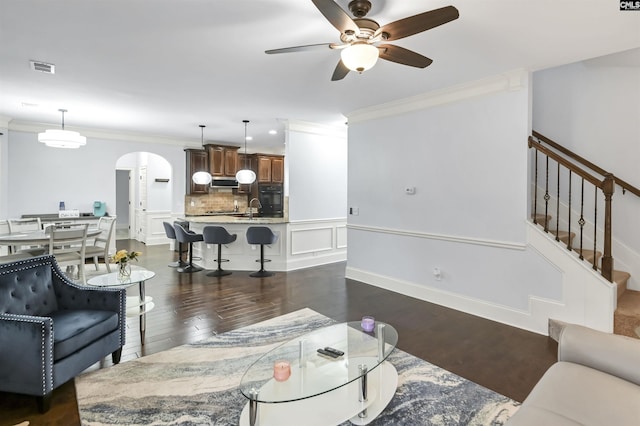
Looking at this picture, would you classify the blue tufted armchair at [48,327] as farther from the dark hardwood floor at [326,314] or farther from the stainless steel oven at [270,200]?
the stainless steel oven at [270,200]

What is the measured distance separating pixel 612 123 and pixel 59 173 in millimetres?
8987

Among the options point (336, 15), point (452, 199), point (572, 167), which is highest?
point (336, 15)

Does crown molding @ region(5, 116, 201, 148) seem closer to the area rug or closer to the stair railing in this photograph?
the area rug

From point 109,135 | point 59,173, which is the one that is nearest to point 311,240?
point 109,135

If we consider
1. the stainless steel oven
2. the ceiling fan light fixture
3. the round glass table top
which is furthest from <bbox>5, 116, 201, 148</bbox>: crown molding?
the round glass table top

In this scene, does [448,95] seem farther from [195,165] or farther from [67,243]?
[195,165]

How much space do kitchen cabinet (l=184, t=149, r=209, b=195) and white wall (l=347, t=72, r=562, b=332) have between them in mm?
4287

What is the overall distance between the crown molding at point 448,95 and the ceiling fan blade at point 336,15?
2.29 meters

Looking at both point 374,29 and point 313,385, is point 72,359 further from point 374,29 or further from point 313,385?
point 374,29

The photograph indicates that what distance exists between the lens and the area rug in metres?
2.06

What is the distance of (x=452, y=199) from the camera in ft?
13.4

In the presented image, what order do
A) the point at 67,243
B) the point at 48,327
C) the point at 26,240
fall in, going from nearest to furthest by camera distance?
the point at 48,327 < the point at 26,240 < the point at 67,243

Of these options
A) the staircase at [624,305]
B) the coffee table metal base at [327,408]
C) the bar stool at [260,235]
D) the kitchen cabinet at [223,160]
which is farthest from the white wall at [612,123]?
the kitchen cabinet at [223,160]

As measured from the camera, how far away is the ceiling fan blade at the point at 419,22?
1824mm
